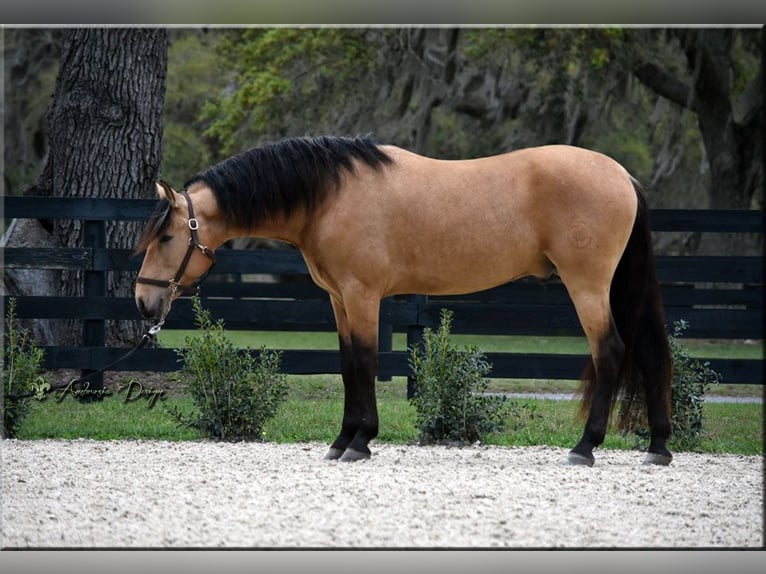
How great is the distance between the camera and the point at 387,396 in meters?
8.70

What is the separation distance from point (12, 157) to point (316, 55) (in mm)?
8052

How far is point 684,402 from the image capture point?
247 inches

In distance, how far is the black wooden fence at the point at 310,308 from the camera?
7559 millimetres

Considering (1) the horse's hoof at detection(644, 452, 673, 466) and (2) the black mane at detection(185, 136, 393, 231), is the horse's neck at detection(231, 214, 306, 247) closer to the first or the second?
(2) the black mane at detection(185, 136, 393, 231)

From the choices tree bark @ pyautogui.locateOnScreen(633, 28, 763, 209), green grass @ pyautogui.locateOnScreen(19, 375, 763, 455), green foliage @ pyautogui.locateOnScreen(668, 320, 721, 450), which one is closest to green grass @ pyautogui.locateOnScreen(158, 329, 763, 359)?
tree bark @ pyautogui.locateOnScreen(633, 28, 763, 209)

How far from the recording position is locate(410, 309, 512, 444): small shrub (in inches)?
244

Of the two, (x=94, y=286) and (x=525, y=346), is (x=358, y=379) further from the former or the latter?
(x=525, y=346)

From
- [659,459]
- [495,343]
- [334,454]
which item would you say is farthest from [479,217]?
[495,343]

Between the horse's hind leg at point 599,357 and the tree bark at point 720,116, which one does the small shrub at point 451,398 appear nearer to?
the horse's hind leg at point 599,357

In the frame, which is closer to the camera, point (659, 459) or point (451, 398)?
point (659, 459)

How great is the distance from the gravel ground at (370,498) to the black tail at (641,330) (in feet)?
1.29

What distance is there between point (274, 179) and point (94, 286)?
2.94m

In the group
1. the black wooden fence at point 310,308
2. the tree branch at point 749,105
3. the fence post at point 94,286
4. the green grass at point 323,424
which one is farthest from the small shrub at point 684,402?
the tree branch at point 749,105

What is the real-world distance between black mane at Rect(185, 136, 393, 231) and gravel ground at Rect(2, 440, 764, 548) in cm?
145
